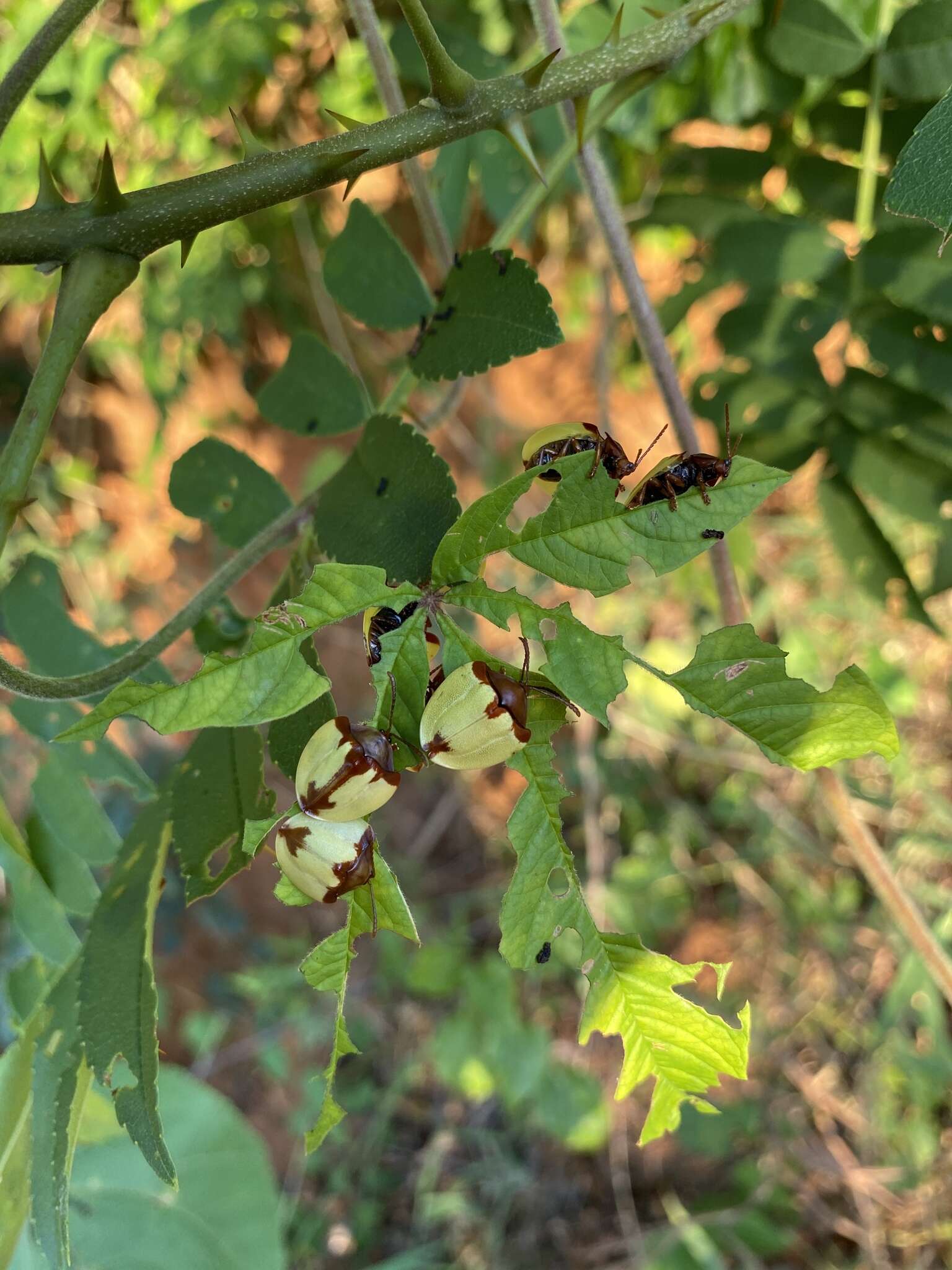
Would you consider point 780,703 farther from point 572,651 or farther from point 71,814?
point 71,814

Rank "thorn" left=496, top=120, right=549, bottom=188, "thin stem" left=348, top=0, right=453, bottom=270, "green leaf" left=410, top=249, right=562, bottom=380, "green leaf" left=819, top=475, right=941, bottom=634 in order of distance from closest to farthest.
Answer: "thorn" left=496, top=120, right=549, bottom=188
"green leaf" left=410, top=249, right=562, bottom=380
"thin stem" left=348, top=0, right=453, bottom=270
"green leaf" left=819, top=475, right=941, bottom=634

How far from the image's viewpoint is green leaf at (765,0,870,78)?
151 cm

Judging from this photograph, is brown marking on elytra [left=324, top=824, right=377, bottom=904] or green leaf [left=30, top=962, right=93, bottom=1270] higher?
brown marking on elytra [left=324, top=824, right=377, bottom=904]

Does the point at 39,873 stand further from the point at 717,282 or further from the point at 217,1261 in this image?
the point at 717,282

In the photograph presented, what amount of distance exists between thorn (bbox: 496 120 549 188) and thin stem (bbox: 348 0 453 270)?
32 cm

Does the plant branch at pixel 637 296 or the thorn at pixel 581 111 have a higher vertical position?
the thorn at pixel 581 111

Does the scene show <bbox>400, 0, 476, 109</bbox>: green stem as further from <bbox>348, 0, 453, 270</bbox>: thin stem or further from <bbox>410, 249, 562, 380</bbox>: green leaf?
<bbox>348, 0, 453, 270</bbox>: thin stem

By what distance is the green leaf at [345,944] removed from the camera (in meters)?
0.86

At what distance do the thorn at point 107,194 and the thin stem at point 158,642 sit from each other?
40 cm

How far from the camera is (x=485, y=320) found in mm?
1142

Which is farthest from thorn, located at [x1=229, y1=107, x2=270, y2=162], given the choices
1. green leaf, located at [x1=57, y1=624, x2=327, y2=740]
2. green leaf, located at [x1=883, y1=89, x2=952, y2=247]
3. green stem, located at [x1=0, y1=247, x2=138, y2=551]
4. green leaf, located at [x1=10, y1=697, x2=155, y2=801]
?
green leaf, located at [x1=10, y1=697, x2=155, y2=801]

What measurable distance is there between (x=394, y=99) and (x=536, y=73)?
0.62 m

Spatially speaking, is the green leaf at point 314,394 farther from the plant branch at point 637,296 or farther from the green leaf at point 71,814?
the green leaf at point 71,814

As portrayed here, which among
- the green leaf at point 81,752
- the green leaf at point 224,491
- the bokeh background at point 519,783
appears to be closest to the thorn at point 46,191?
the green leaf at point 224,491
